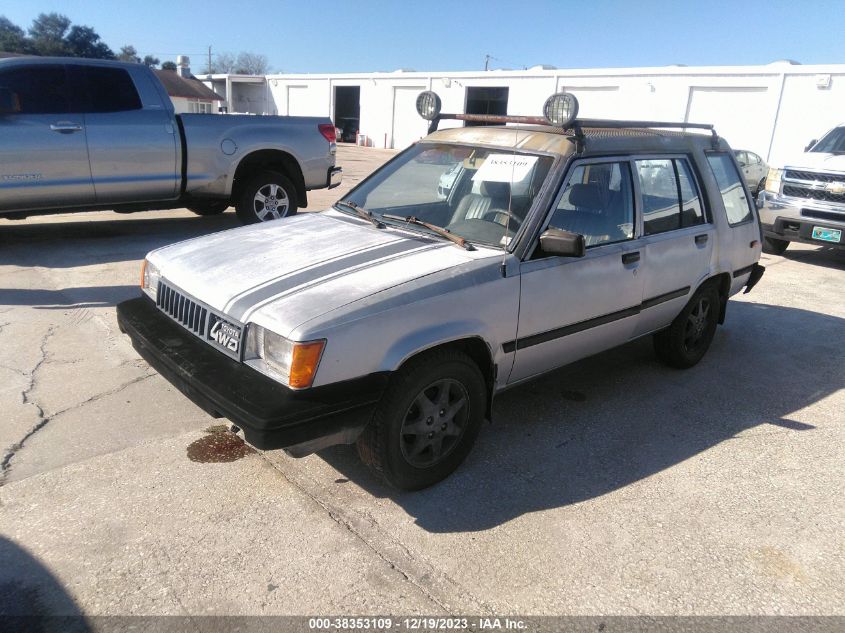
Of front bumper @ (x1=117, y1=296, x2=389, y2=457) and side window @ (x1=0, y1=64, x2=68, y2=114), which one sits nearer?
front bumper @ (x1=117, y1=296, x2=389, y2=457)

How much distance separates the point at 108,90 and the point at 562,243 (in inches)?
256

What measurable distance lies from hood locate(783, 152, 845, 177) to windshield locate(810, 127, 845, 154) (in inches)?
8.5

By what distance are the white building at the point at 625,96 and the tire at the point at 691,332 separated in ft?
66.3

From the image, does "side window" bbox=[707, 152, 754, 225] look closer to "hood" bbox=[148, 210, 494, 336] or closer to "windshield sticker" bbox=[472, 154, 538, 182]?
"windshield sticker" bbox=[472, 154, 538, 182]

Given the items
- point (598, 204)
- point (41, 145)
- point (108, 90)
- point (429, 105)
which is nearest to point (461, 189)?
point (598, 204)

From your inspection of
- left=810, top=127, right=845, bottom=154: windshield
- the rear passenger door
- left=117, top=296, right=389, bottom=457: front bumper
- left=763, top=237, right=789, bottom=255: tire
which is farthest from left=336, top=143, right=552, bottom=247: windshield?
left=810, top=127, right=845, bottom=154: windshield

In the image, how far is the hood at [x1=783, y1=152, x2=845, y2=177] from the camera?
8922 mm

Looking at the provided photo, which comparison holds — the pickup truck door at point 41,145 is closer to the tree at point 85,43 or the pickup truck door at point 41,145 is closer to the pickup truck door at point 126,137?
the pickup truck door at point 126,137

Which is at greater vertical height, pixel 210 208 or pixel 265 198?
pixel 265 198

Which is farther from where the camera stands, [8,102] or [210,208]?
[210,208]

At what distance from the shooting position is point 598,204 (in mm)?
3883

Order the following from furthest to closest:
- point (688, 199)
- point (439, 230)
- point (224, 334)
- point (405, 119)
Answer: point (405, 119) < point (688, 199) < point (439, 230) < point (224, 334)

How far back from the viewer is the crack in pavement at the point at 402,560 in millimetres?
2496

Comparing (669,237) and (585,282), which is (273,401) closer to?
(585,282)
